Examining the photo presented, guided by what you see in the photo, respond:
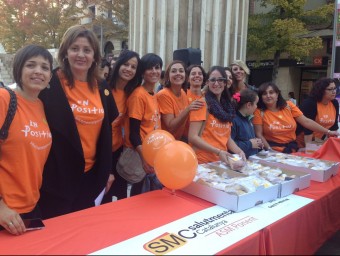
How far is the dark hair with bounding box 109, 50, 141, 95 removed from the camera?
2.96 metres

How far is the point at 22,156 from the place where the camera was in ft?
5.69

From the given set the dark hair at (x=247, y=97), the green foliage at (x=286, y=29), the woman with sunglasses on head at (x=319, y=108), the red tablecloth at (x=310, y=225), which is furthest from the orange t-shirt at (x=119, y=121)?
the green foliage at (x=286, y=29)

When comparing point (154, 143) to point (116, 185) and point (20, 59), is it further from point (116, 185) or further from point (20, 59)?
point (20, 59)

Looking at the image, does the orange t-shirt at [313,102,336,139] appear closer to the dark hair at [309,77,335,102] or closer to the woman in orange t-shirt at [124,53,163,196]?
the dark hair at [309,77,335,102]

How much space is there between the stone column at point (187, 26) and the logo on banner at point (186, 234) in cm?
671

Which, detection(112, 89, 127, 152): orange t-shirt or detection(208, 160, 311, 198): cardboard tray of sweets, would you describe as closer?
detection(208, 160, 311, 198): cardboard tray of sweets

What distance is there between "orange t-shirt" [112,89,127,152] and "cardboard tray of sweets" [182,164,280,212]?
40.1 inches

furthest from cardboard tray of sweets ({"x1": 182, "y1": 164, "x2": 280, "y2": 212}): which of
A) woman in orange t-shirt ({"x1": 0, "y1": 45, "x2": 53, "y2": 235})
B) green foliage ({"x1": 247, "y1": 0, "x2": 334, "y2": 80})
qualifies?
A: green foliage ({"x1": 247, "y1": 0, "x2": 334, "y2": 80})

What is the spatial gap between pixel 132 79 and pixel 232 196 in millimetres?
1589

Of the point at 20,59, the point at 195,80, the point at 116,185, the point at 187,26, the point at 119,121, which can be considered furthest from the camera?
the point at 187,26

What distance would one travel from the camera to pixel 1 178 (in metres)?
1.73

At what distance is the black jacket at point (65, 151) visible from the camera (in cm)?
208

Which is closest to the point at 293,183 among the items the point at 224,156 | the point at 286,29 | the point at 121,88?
the point at 224,156

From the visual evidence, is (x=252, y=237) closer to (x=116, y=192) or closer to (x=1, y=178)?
(x=1, y=178)
